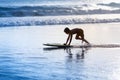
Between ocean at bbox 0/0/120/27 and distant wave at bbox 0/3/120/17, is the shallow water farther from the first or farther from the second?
distant wave at bbox 0/3/120/17

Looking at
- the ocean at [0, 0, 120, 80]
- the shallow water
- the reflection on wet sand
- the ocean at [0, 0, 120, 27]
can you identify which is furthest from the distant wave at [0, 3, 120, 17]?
the reflection on wet sand

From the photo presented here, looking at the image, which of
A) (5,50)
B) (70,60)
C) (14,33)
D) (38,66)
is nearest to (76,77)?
(38,66)

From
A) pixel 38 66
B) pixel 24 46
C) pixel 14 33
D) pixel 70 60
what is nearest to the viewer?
pixel 38 66

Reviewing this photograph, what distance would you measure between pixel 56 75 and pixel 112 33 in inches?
461

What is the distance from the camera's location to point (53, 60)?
1502 cm

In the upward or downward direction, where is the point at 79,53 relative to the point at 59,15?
upward

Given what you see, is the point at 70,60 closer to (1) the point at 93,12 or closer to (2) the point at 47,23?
(2) the point at 47,23

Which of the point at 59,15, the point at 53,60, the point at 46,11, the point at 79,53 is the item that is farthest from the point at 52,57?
the point at 46,11

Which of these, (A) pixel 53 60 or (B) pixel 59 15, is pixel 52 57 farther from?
(B) pixel 59 15

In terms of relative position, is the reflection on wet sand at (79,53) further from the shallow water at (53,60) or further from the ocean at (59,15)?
the ocean at (59,15)

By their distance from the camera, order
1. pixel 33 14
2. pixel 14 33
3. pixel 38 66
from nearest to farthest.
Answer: pixel 38 66 → pixel 14 33 → pixel 33 14

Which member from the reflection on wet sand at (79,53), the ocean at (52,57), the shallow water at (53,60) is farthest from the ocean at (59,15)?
the reflection on wet sand at (79,53)

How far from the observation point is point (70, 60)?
15117 millimetres

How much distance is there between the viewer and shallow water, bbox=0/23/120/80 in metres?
12.3
